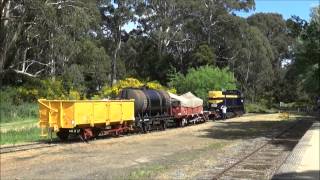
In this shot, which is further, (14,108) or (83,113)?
(14,108)

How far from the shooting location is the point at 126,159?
22.5 meters

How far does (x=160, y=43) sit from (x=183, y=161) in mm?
61580

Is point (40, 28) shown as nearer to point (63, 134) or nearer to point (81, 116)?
point (63, 134)

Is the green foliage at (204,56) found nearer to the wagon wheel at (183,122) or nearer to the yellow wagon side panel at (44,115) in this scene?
the wagon wheel at (183,122)

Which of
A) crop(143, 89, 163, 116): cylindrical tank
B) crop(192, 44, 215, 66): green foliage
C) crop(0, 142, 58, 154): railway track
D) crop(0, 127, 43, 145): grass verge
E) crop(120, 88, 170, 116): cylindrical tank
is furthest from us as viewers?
crop(192, 44, 215, 66): green foliage

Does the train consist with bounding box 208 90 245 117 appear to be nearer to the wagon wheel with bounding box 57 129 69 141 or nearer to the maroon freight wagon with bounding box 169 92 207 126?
the maroon freight wagon with bounding box 169 92 207 126

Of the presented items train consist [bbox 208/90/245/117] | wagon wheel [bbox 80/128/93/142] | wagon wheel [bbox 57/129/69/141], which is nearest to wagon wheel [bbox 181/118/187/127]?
train consist [bbox 208/90/245/117]

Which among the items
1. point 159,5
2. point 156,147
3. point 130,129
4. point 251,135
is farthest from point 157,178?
point 159,5

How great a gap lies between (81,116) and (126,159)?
658cm

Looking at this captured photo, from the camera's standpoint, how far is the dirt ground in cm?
1850

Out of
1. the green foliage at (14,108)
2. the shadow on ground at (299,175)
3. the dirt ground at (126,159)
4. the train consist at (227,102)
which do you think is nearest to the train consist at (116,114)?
the dirt ground at (126,159)

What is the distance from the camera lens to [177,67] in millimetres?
84000

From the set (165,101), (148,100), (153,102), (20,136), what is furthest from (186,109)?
(20,136)

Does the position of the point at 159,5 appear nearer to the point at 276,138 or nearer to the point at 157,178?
the point at 276,138
